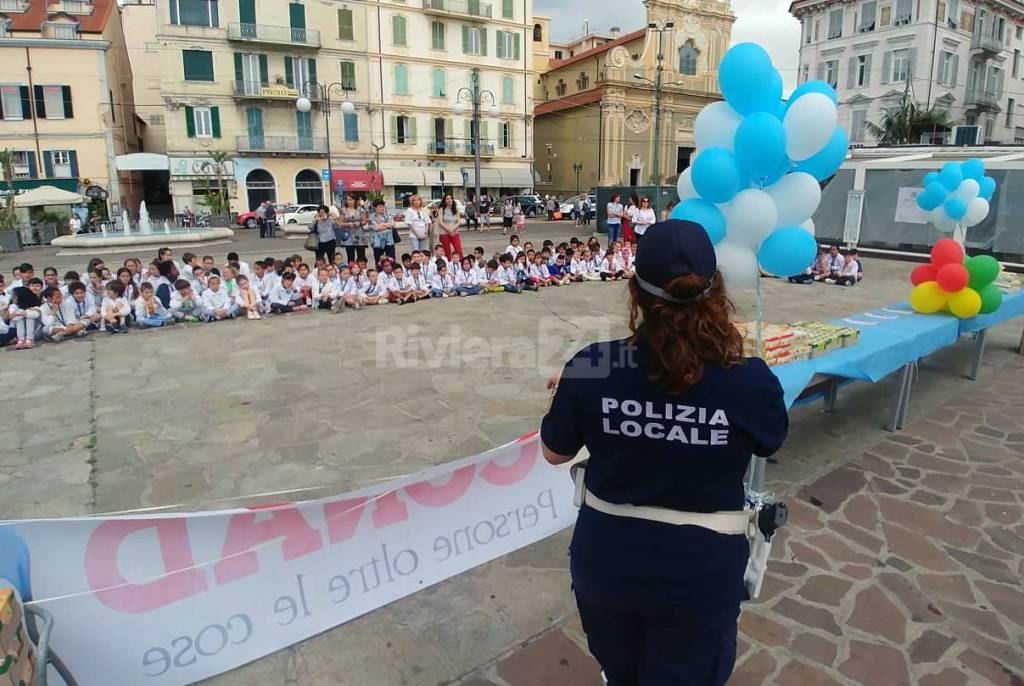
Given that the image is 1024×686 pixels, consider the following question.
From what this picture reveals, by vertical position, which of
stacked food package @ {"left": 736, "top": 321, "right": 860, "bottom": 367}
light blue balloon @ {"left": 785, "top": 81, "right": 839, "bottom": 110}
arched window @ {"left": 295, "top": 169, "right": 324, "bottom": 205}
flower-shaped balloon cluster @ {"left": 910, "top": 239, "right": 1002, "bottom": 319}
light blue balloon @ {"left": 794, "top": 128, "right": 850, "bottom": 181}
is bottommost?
stacked food package @ {"left": 736, "top": 321, "right": 860, "bottom": 367}

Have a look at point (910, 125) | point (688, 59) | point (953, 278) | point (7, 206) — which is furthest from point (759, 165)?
point (688, 59)

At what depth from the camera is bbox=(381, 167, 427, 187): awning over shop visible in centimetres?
3981

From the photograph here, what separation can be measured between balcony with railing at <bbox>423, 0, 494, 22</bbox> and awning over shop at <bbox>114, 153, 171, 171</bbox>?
17292mm

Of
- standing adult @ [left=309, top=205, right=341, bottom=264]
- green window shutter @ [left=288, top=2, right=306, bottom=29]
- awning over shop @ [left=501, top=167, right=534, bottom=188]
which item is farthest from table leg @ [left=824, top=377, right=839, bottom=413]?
green window shutter @ [left=288, top=2, right=306, bottom=29]

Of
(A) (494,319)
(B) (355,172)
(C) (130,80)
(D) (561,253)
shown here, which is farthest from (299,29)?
(A) (494,319)

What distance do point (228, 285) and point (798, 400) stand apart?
852 centimetres

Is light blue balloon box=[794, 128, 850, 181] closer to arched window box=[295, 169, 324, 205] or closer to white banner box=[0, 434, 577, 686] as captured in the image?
white banner box=[0, 434, 577, 686]

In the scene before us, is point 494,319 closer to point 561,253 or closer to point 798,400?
point 561,253

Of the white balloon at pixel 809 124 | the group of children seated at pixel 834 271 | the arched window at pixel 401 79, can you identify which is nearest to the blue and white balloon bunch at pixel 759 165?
the white balloon at pixel 809 124

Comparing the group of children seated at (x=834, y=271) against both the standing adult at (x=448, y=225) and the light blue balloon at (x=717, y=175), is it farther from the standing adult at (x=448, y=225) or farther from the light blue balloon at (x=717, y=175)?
the light blue balloon at (x=717, y=175)

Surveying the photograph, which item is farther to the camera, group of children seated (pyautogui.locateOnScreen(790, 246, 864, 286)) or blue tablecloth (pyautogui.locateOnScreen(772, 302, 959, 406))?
group of children seated (pyautogui.locateOnScreen(790, 246, 864, 286))

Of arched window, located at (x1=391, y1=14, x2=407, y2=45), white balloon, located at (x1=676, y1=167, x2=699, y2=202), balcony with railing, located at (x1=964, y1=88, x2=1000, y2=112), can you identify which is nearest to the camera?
white balloon, located at (x1=676, y1=167, x2=699, y2=202)

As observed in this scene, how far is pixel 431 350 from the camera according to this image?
321 inches

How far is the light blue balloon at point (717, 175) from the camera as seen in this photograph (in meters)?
4.44
